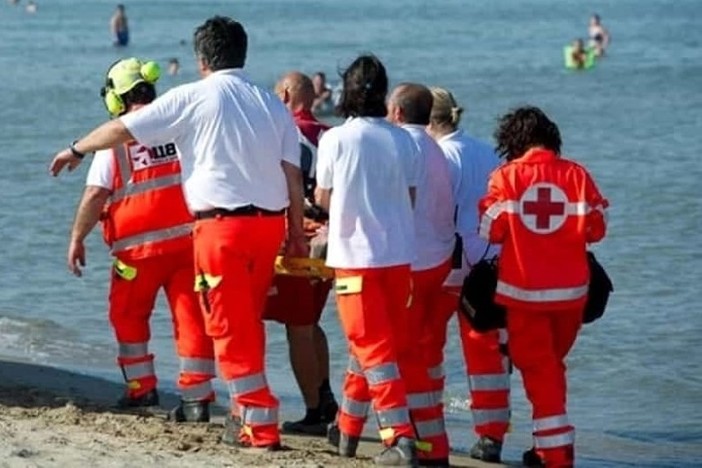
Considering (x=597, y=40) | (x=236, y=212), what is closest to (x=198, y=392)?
(x=236, y=212)

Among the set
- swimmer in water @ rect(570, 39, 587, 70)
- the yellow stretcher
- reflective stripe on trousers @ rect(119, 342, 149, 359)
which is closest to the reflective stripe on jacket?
reflective stripe on trousers @ rect(119, 342, 149, 359)

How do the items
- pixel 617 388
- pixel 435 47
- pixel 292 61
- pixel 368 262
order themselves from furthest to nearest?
1. pixel 435 47
2. pixel 292 61
3. pixel 617 388
4. pixel 368 262

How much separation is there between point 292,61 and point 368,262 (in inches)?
2036

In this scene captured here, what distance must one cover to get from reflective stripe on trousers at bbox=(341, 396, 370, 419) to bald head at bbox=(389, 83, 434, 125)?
1338 millimetres

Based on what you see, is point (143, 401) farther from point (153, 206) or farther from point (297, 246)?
point (297, 246)

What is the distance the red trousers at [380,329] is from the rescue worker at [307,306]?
102 cm

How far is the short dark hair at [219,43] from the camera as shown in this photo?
31.1ft

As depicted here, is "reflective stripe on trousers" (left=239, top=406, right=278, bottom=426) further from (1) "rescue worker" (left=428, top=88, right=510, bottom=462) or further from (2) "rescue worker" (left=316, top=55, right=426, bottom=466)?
(1) "rescue worker" (left=428, top=88, right=510, bottom=462)

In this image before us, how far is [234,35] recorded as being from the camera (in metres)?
9.52

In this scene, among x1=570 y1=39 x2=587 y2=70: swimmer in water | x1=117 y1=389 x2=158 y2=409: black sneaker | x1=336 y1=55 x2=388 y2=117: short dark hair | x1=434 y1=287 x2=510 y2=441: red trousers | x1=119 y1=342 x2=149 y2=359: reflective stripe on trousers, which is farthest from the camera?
x1=570 y1=39 x2=587 y2=70: swimmer in water

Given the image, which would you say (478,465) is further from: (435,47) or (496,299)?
(435,47)

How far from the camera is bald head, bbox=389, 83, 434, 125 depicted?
9.73m

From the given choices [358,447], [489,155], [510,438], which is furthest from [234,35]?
[510,438]

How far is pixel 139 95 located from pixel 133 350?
133 cm
